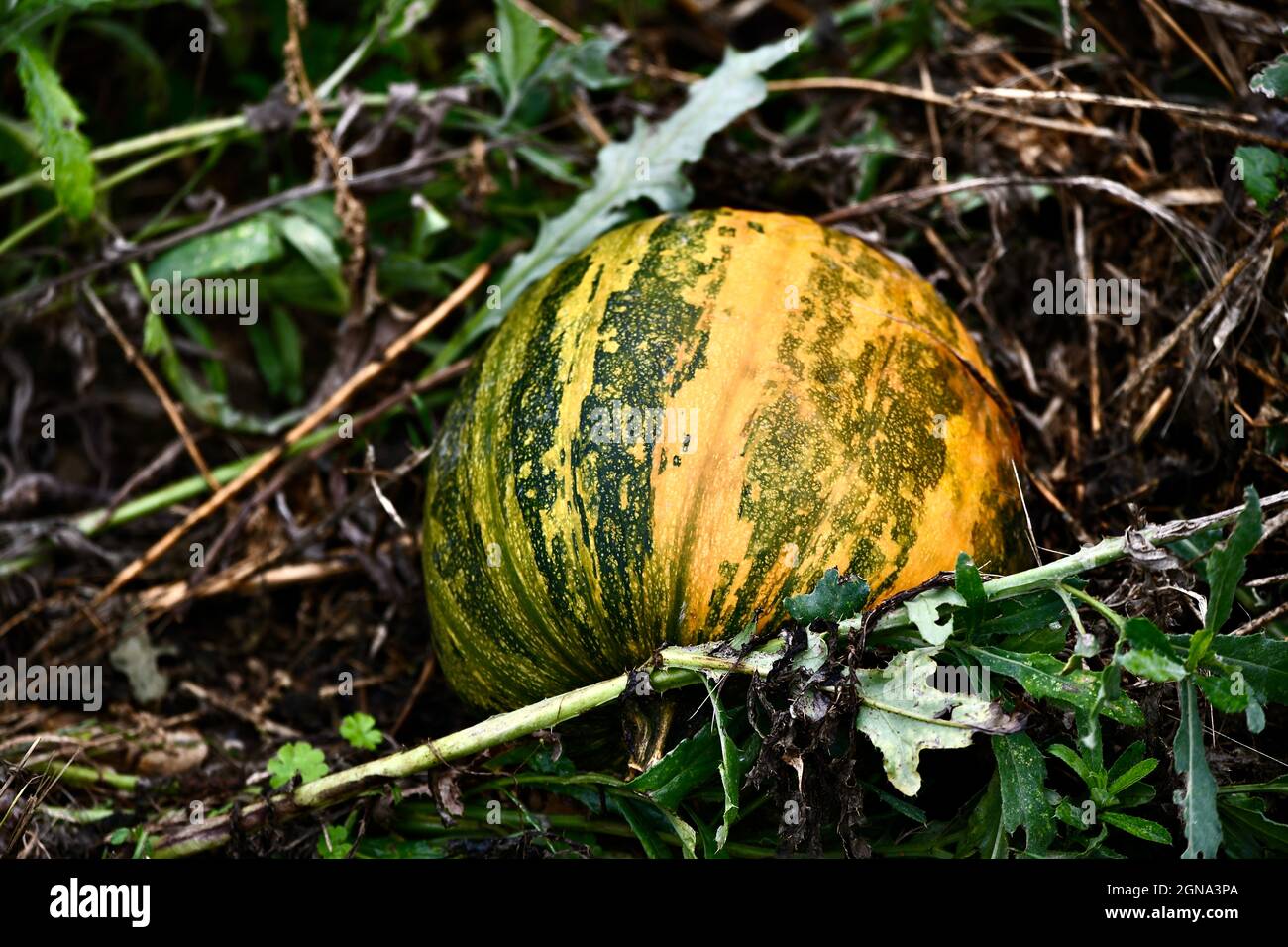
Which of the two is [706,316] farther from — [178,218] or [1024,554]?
[178,218]

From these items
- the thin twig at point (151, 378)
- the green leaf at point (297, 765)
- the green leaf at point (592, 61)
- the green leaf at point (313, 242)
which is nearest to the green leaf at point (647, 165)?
the green leaf at point (592, 61)

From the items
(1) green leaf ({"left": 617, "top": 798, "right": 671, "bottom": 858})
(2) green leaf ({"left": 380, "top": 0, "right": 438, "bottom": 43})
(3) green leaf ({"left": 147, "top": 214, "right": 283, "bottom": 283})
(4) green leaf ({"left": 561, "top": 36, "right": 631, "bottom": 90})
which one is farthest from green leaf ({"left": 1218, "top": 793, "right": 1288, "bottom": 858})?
(2) green leaf ({"left": 380, "top": 0, "right": 438, "bottom": 43})

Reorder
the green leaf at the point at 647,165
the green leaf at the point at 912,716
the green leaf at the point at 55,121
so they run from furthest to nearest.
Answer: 1. the green leaf at the point at 647,165
2. the green leaf at the point at 55,121
3. the green leaf at the point at 912,716

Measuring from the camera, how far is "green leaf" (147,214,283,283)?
312 centimetres

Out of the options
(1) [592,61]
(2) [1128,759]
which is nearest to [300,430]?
(1) [592,61]

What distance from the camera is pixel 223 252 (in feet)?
10.3

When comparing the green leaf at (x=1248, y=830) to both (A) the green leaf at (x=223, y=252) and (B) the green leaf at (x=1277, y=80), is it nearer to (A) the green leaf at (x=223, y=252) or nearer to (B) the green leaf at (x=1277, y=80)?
(B) the green leaf at (x=1277, y=80)

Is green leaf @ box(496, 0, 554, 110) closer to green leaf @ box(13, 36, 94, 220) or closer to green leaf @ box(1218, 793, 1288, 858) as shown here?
green leaf @ box(13, 36, 94, 220)

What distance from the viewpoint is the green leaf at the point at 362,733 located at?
2529 mm

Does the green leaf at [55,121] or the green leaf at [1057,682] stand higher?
the green leaf at [55,121]

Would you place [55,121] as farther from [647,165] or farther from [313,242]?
[647,165]

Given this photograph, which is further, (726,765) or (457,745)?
(457,745)

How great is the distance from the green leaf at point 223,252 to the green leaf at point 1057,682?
2.21 metres

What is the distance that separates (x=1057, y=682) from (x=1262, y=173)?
1.30m
